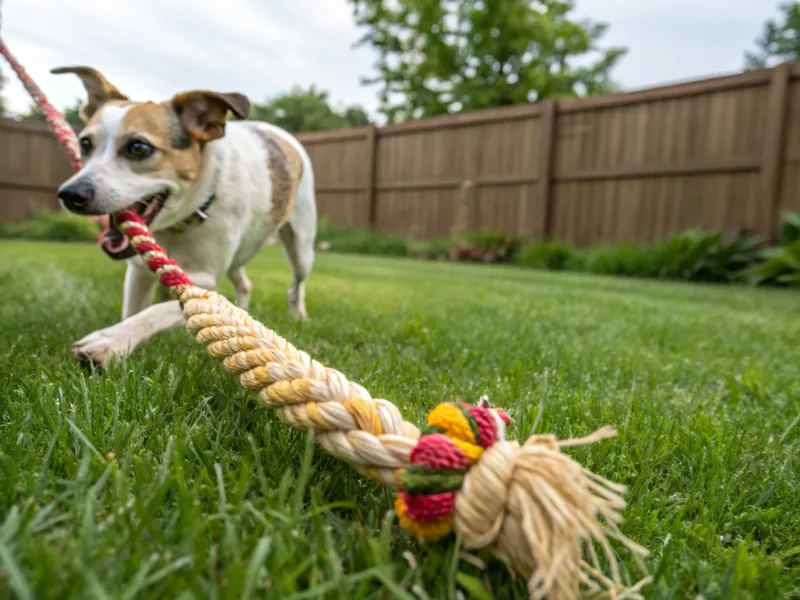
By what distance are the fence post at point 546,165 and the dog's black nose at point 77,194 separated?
9.49 m

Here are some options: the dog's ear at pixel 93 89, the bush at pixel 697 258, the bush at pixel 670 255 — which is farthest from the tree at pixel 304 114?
the dog's ear at pixel 93 89

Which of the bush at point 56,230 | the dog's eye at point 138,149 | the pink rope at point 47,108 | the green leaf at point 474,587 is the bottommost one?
A: the green leaf at point 474,587

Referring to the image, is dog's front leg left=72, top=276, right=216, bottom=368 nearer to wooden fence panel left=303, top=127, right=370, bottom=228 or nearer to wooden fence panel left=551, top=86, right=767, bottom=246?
→ wooden fence panel left=551, top=86, right=767, bottom=246

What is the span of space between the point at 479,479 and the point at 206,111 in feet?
6.55

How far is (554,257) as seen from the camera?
9938 mm

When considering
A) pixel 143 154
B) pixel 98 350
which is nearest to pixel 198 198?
pixel 143 154

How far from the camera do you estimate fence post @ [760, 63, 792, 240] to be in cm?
808

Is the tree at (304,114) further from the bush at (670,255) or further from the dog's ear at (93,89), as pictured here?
the dog's ear at (93,89)

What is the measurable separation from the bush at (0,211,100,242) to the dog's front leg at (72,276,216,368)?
11.3 metres

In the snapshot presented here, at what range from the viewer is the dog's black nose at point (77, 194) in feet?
6.30

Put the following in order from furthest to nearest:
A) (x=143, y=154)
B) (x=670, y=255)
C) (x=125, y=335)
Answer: (x=670, y=255), (x=143, y=154), (x=125, y=335)

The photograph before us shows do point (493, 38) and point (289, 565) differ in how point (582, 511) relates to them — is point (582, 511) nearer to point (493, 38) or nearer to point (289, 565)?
point (289, 565)

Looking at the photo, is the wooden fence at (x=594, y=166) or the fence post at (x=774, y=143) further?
the wooden fence at (x=594, y=166)

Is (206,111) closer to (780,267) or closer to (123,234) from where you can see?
(123,234)
